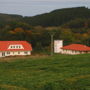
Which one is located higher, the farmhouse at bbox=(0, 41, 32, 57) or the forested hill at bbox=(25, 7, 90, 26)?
the forested hill at bbox=(25, 7, 90, 26)

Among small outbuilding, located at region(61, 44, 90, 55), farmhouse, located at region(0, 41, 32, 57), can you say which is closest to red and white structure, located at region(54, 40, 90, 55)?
small outbuilding, located at region(61, 44, 90, 55)

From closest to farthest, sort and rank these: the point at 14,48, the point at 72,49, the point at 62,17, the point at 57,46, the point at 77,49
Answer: the point at 14,48, the point at 77,49, the point at 72,49, the point at 57,46, the point at 62,17

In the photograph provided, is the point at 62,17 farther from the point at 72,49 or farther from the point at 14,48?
the point at 14,48

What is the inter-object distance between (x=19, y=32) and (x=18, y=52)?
1386 centimetres

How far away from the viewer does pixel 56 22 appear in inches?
5315

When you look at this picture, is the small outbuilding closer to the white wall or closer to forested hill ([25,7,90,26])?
the white wall

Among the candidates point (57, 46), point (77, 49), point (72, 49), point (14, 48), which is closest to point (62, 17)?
point (57, 46)

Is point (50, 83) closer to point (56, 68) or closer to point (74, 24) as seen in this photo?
point (56, 68)

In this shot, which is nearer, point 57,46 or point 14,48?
point 14,48

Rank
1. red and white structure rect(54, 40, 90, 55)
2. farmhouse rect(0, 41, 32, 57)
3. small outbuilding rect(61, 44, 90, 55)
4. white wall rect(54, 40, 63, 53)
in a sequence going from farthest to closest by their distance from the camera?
white wall rect(54, 40, 63, 53) < red and white structure rect(54, 40, 90, 55) < small outbuilding rect(61, 44, 90, 55) < farmhouse rect(0, 41, 32, 57)

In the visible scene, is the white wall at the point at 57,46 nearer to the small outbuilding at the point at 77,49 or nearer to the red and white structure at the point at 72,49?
the red and white structure at the point at 72,49

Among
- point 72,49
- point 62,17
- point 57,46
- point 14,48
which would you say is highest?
point 62,17

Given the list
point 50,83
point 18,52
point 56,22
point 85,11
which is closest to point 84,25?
point 56,22

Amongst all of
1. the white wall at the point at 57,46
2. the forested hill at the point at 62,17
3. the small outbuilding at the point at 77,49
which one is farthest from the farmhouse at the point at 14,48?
the forested hill at the point at 62,17
